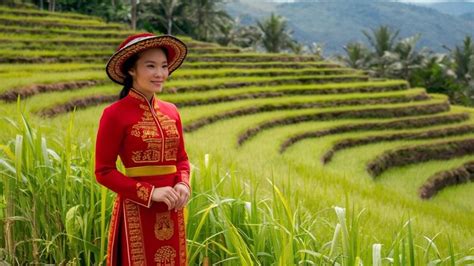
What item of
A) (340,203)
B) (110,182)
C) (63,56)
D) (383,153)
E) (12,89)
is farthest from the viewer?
(63,56)

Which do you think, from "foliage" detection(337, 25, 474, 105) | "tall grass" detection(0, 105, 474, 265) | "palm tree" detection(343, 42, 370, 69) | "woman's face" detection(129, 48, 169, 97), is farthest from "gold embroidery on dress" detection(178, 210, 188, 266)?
"palm tree" detection(343, 42, 370, 69)

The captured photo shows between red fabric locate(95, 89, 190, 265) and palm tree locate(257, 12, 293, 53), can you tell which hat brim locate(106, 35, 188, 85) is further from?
palm tree locate(257, 12, 293, 53)

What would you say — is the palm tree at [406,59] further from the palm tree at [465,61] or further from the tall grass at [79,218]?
the tall grass at [79,218]

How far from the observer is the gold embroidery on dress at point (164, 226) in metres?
1.94

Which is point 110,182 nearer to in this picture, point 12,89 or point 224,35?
point 12,89

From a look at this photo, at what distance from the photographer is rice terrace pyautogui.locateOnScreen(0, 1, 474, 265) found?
94.5 inches

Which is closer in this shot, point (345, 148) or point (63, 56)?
point (345, 148)

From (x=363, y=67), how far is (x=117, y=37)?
723 inches

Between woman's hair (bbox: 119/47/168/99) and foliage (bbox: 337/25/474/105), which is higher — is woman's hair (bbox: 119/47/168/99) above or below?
above

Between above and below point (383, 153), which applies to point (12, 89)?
above

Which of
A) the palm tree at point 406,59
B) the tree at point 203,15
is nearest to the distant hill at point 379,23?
the palm tree at point 406,59

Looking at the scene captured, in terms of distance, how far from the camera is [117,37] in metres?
16.8

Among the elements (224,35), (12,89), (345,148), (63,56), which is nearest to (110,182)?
(12,89)

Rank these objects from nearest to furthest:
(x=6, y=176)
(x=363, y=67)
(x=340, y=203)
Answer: (x=6, y=176) < (x=340, y=203) < (x=363, y=67)
